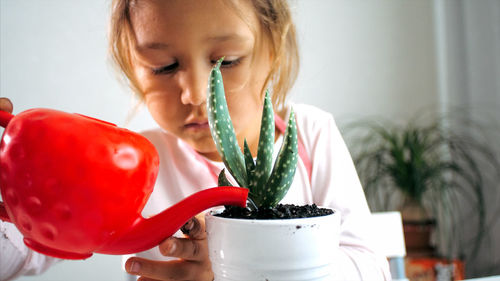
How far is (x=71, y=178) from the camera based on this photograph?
20cm

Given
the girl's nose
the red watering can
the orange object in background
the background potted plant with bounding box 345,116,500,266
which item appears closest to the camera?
the red watering can

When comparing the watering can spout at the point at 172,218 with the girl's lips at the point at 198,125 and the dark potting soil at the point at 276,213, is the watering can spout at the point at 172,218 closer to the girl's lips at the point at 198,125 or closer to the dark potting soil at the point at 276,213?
the dark potting soil at the point at 276,213

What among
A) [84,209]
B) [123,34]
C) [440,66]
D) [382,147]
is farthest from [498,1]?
[84,209]

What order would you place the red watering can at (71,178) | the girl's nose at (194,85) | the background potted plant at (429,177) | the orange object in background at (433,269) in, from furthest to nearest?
the background potted plant at (429,177) → the orange object in background at (433,269) → the girl's nose at (194,85) → the red watering can at (71,178)

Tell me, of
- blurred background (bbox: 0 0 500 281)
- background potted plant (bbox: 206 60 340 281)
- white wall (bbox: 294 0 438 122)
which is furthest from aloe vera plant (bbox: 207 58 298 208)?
white wall (bbox: 294 0 438 122)

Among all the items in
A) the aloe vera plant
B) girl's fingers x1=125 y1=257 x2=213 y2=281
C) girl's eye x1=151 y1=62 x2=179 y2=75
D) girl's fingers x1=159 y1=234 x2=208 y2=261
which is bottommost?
girl's fingers x1=125 y1=257 x2=213 y2=281

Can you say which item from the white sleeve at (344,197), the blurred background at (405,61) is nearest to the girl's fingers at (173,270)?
the white sleeve at (344,197)

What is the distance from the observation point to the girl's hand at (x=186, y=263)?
28 centimetres

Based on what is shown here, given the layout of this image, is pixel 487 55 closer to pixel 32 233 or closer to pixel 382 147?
pixel 382 147

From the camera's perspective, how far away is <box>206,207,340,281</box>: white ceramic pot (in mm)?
217

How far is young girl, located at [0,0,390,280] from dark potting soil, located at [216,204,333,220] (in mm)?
45

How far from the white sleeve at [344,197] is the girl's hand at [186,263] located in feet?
0.49

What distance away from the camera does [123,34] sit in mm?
496

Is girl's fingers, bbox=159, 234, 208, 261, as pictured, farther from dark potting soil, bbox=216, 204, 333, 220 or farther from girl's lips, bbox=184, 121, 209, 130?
girl's lips, bbox=184, 121, 209, 130
